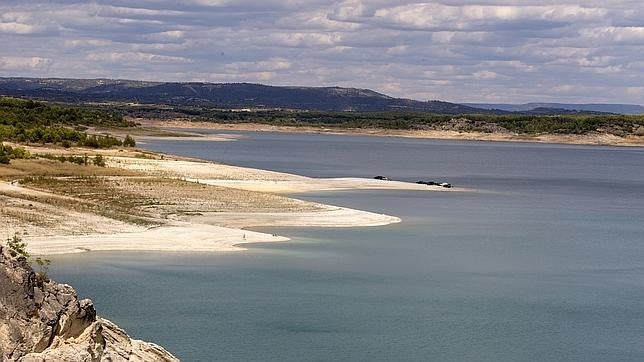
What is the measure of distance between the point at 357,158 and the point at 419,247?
6913 cm

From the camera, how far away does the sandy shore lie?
1410 inches

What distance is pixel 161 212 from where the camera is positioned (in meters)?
43.2

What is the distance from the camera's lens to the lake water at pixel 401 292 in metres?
24.1

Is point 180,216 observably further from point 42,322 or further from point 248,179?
point 42,322

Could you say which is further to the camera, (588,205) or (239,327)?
(588,205)

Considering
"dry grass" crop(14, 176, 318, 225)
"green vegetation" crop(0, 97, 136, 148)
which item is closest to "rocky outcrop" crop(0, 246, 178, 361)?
"dry grass" crop(14, 176, 318, 225)

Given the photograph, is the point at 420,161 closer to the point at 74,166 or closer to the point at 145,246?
the point at 74,166

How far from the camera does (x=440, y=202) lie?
190 feet

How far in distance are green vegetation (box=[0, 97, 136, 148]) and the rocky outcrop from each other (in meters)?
62.1

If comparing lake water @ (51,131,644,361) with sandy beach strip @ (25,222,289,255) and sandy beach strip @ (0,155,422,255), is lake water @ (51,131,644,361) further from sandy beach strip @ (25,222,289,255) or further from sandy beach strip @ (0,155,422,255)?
sandy beach strip @ (0,155,422,255)

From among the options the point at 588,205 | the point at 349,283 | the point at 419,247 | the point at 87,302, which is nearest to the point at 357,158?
the point at 588,205

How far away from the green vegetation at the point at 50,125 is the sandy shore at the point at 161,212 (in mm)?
16421

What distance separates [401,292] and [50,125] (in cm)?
7588

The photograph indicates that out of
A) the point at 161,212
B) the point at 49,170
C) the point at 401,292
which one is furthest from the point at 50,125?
the point at 401,292
